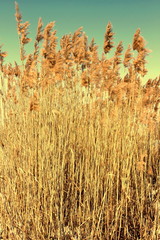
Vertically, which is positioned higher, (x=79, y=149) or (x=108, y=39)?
(x=108, y=39)

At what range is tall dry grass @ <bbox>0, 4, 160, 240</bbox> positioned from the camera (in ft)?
6.76

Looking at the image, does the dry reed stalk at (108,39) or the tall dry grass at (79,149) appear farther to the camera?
the dry reed stalk at (108,39)

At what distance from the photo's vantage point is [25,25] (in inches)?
105

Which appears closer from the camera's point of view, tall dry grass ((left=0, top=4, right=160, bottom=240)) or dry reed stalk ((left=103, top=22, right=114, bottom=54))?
tall dry grass ((left=0, top=4, right=160, bottom=240))

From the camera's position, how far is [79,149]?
277 cm

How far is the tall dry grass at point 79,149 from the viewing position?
2.06 m

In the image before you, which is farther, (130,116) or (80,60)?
(80,60)

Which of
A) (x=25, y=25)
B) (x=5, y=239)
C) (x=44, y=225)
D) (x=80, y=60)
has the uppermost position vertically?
(x=25, y=25)

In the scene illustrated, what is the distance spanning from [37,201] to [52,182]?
20 cm

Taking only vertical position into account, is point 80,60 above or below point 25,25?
below

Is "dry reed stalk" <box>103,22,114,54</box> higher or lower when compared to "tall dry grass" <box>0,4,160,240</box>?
higher

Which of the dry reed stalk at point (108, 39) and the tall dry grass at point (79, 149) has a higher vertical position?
the dry reed stalk at point (108, 39)

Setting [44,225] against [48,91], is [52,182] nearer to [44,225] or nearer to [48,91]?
[44,225]

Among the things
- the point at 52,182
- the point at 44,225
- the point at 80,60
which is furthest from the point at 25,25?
the point at 44,225
